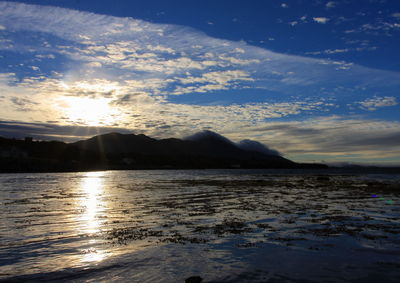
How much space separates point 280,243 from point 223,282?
683 centimetres

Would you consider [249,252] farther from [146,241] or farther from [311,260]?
[146,241]

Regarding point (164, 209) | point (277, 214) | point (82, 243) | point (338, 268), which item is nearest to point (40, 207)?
point (164, 209)

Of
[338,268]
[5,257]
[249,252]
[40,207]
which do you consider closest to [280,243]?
[249,252]

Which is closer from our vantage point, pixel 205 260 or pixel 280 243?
pixel 205 260

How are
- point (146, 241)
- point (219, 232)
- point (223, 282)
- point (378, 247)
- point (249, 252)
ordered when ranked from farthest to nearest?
point (219, 232)
point (146, 241)
point (378, 247)
point (249, 252)
point (223, 282)

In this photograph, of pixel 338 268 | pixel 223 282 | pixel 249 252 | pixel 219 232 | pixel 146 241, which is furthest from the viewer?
pixel 219 232

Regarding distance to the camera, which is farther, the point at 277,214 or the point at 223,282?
the point at 277,214

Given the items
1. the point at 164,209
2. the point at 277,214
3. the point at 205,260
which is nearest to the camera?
the point at 205,260

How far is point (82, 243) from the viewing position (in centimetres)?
1702

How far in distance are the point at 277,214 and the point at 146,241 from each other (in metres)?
14.4

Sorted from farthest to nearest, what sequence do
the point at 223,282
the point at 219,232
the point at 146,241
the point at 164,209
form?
the point at 164,209
the point at 219,232
the point at 146,241
the point at 223,282

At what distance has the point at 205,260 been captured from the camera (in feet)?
45.8

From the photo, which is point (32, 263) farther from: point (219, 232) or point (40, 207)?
point (40, 207)

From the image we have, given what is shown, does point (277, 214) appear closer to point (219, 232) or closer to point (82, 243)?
point (219, 232)
